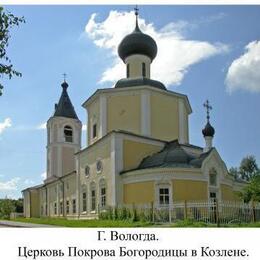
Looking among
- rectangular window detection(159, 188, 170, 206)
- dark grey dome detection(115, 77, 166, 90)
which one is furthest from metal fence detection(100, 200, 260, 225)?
dark grey dome detection(115, 77, 166, 90)

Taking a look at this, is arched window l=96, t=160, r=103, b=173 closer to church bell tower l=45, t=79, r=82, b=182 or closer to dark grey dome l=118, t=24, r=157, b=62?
dark grey dome l=118, t=24, r=157, b=62

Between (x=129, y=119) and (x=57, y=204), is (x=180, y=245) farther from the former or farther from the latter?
(x=57, y=204)

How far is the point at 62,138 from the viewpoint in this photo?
32.4 meters

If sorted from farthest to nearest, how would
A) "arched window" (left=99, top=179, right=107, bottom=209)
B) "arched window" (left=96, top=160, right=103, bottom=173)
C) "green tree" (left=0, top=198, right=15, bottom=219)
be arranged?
"arched window" (left=96, top=160, right=103, bottom=173) → "arched window" (left=99, top=179, right=107, bottom=209) → "green tree" (left=0, top=198, right=15, bottom=219)

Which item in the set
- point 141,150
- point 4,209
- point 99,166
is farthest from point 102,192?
point 4,209

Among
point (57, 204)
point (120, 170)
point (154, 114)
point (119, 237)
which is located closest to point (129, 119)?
point (154, 114)

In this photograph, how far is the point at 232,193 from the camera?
21.8m

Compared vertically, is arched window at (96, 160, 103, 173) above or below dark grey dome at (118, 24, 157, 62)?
below

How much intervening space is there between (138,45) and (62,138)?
460 inches

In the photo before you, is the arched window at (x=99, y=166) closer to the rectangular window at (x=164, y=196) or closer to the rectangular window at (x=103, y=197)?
the rectangular window at (x=103, y=197)

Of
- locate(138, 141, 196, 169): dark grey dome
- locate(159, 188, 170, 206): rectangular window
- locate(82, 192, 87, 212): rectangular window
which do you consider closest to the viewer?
locate(159, 188, 170, 206): rectangular window

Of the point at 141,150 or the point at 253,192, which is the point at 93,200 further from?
the point at 253,192

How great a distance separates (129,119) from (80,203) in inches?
206

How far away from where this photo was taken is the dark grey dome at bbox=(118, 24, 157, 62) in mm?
23078
